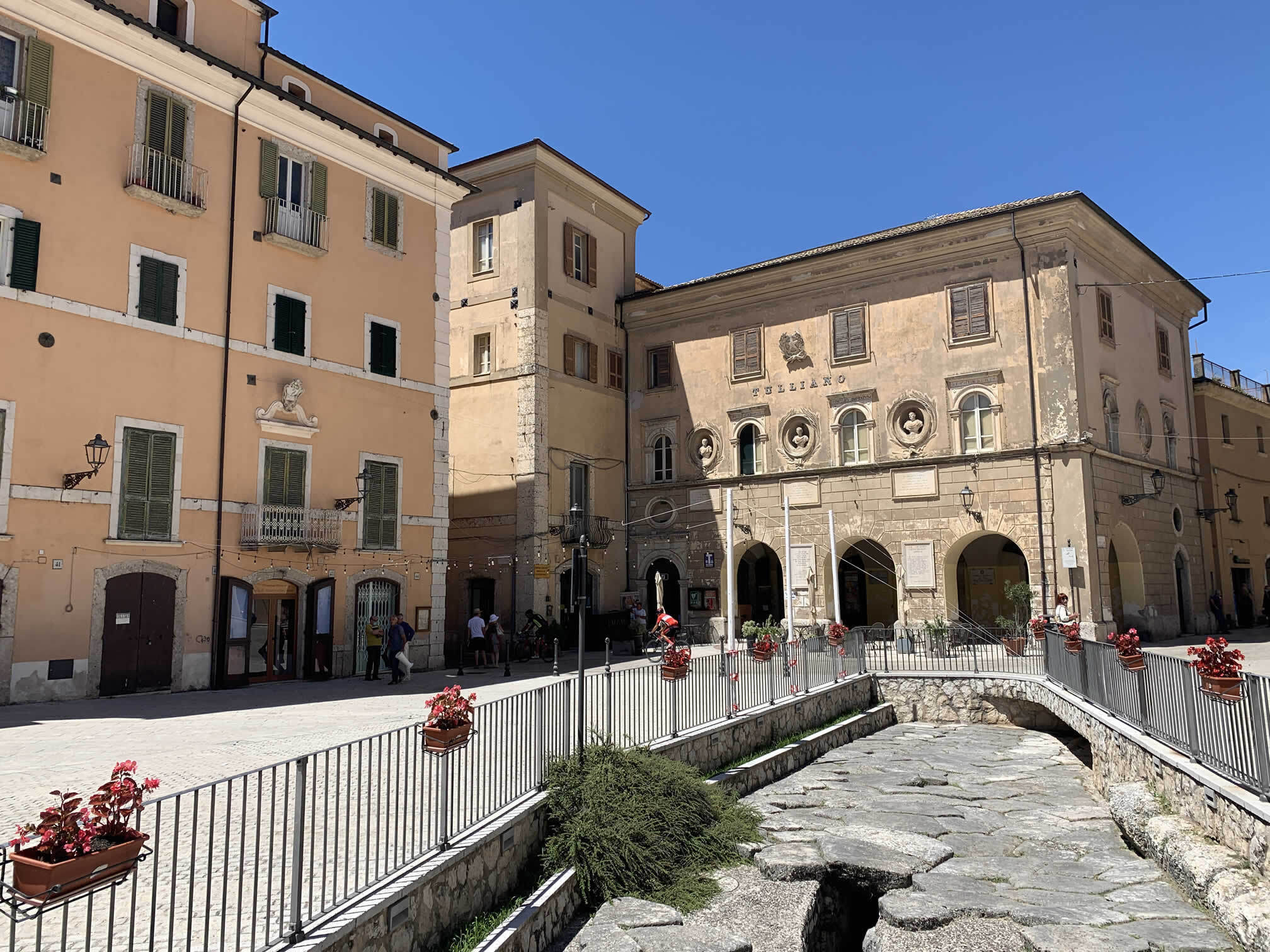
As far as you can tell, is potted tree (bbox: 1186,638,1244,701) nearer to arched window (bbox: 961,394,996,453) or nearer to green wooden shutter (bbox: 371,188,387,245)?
arched window (bbox: 961,394,996,453)

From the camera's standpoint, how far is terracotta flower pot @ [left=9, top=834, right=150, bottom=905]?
13.1ft

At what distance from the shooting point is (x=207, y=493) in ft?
62.1

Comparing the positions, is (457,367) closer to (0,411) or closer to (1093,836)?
(0,411)

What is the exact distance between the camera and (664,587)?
32.8 metres

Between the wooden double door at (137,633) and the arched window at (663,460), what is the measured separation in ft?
58.8

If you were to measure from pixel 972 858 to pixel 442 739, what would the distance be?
21.4 feet

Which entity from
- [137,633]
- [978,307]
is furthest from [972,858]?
[978,307]

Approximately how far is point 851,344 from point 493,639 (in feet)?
46.8

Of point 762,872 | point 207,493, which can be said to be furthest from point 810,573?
point 762,872

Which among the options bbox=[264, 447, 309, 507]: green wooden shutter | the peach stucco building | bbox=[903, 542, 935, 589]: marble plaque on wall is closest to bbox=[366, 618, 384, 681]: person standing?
the peach stucco building

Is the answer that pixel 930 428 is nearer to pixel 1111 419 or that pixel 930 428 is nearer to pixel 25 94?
pixel 1111 419

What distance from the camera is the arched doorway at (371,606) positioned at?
70.9 feet

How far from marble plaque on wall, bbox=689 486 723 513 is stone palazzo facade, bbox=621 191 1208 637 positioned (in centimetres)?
7

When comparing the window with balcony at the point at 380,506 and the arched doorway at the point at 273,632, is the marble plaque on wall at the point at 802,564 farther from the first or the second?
the arched doorway at the point at 273,632
